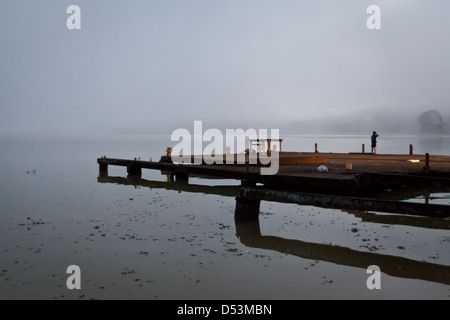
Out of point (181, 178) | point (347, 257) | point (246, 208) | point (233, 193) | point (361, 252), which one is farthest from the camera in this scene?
point (181, 178)

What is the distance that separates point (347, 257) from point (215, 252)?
334 cm

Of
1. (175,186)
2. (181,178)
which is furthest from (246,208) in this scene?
(181,178)

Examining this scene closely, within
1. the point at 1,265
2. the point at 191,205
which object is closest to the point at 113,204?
the point at 191,205

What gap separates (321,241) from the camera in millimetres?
11664

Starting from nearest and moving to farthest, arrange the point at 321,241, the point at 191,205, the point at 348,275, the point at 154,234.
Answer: the point at 348,275 → the point at 321,241 → the point at 154,234 → the point at 191,205

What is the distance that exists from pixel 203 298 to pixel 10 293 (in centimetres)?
371

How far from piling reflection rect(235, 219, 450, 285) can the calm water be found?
26mm

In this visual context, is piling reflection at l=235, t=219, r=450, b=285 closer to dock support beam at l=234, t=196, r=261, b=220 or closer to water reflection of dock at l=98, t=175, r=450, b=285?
water reflection of dock at l=98, t=175, r=450, b=285

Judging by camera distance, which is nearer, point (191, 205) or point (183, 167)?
point (191, 205)

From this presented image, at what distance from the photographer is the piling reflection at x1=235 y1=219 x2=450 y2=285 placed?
29.2 feet

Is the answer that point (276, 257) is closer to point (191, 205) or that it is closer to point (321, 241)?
point (321, 241)

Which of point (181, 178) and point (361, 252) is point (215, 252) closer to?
point (361, 252)

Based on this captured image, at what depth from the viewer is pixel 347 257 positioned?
10.1 m
